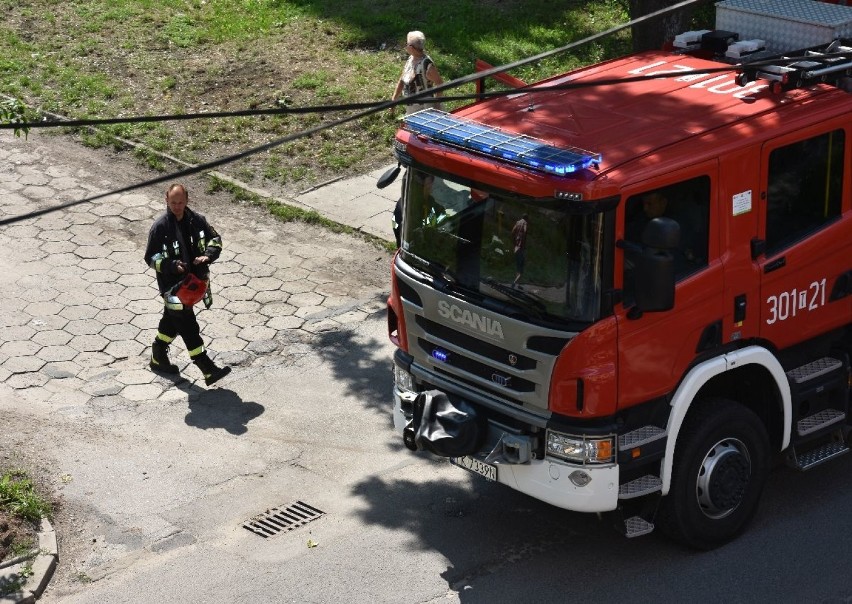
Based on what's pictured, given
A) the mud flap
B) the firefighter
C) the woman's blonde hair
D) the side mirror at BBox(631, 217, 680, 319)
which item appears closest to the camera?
the side mirror at BBox(631, 217, 680, 319)

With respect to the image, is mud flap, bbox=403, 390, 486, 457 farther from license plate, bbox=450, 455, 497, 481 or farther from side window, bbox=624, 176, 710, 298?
side window, bbox=624, 176, 710, 298

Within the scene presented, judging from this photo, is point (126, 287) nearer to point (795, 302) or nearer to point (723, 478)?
point (723, 478)

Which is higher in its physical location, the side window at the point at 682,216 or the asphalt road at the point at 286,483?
the side window at the point at 682,216

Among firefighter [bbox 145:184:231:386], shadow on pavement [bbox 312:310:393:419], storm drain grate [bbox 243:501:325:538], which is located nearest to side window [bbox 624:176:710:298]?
storm drain grate [bbox 243:501:325:538]

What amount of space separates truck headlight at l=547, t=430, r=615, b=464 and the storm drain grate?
1.95m

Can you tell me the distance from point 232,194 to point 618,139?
705 cm

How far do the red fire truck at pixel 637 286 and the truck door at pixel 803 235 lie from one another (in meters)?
0.01

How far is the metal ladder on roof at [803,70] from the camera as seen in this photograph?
290 inches

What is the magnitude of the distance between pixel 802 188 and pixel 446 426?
8.39 ft

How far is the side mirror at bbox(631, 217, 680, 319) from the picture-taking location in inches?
246

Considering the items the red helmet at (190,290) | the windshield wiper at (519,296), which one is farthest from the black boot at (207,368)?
the windshield wiper at (519,296)

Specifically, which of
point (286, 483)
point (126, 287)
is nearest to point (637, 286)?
point (286, 483)

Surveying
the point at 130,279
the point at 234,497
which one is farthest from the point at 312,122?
the point at 234,497

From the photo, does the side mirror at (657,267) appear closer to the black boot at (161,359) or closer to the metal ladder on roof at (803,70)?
the metal ladder on roof at (803,70)
